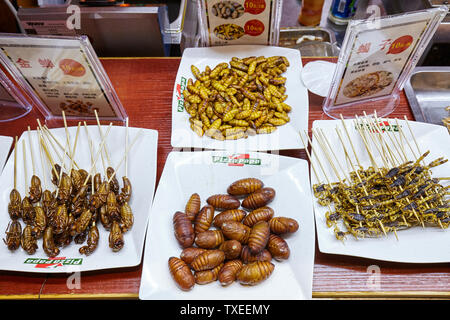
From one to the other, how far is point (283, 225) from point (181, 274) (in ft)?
2.33

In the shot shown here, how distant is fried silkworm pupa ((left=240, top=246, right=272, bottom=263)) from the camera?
1938mm

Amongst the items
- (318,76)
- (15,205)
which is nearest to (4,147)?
(15,205)

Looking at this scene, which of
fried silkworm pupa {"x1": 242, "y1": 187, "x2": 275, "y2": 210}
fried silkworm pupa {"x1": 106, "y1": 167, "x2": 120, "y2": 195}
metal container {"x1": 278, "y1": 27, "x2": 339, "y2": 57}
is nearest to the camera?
fried silkworm pupa {"x1": 242, "y1": 187, "x2": 275, "y2": 210}

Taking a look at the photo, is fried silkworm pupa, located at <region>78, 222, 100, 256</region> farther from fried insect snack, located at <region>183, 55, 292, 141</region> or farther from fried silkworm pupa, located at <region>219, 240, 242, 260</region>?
fried insect snack, located at <region>183, 55, 292, 141</region>

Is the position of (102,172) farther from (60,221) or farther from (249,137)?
(249,137)

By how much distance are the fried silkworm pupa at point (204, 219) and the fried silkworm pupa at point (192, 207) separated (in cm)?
3

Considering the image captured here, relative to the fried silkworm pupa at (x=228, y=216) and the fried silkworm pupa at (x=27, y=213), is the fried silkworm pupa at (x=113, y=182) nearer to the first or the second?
the fried silkworm pupa at (x=27, y=213)

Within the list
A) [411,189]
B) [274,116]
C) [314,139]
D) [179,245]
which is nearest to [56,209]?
[179,245]

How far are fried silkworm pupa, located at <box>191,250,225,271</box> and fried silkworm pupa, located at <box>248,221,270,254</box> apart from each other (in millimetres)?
208

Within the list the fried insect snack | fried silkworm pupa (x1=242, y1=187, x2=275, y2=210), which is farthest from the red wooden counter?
the fried insect snack

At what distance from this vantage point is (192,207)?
2145mm

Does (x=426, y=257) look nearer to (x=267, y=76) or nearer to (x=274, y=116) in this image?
(x=274, y=116)

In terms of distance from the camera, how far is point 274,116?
103 inches

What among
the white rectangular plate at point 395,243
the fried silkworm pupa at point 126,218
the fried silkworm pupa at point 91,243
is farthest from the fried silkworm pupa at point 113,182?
the white rectangular plate at point 395,243
